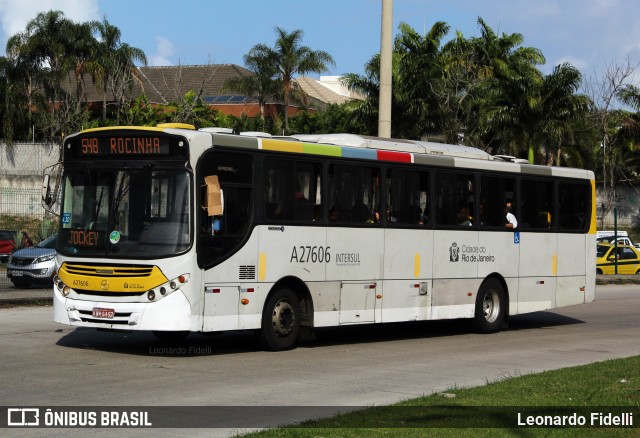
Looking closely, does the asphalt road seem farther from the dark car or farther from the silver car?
the dark car

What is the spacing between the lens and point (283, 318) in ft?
53.0

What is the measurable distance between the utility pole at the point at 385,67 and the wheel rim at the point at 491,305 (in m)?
4.47

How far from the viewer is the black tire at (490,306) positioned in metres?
A: 20.5

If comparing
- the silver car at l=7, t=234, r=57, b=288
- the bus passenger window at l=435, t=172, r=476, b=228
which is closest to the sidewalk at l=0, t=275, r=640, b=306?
the silver car at l=7, t=234, r=57, b=288

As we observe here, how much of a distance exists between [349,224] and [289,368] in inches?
152

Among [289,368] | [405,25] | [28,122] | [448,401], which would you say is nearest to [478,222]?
[289,368]

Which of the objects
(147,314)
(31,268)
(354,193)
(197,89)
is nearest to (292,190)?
(354,193)

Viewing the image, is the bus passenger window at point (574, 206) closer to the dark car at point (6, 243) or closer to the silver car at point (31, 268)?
the silver car at point (31, 268)

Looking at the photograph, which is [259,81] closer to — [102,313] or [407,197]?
[407,197]

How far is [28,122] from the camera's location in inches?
2643

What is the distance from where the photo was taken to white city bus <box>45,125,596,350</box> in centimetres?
1467

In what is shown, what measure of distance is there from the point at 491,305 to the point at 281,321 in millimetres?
6338

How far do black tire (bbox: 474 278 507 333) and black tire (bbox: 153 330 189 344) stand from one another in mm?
6344

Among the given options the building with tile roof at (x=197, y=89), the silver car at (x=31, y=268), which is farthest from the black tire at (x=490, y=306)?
the building with tile roof at (x=197, y=89)
